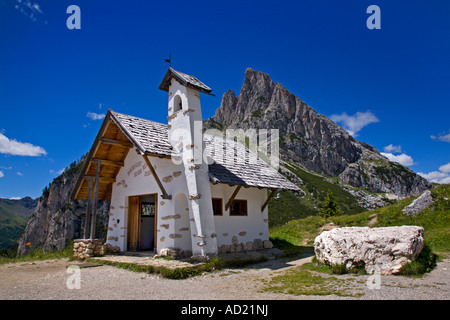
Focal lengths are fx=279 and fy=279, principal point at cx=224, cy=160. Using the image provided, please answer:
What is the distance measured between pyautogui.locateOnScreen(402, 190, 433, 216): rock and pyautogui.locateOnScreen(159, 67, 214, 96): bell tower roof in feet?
38.4

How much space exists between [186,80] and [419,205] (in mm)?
12893

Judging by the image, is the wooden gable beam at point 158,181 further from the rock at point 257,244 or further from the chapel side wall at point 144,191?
the rock at point 257,244

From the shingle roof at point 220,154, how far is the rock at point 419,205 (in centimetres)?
602

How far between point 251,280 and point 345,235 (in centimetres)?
288

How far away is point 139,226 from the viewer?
41.2 feet

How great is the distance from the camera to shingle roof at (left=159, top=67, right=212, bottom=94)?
406 inches

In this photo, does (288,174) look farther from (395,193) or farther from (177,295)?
(177,295)

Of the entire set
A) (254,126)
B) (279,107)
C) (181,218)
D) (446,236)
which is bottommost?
(446,236)

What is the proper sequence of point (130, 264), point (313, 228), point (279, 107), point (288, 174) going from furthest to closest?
point (279, 107)
point (288, 174)
point (313, 228)
point (130, 264)

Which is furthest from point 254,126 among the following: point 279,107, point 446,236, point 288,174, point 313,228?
point 446,236

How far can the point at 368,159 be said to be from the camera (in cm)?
11894

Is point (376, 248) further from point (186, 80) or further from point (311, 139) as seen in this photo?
point (311, 139)

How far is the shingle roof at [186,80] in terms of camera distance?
10306 millimetres
